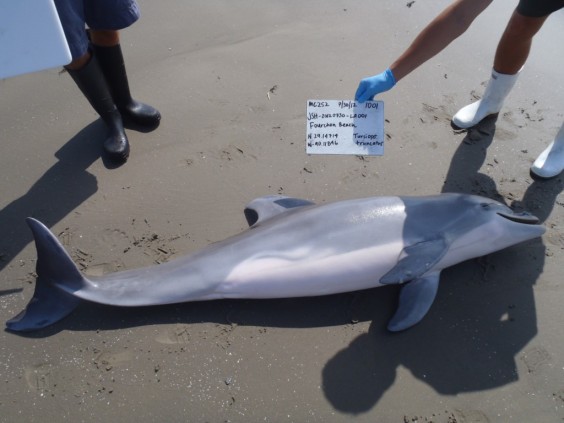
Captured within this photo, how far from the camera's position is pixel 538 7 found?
11.8ft

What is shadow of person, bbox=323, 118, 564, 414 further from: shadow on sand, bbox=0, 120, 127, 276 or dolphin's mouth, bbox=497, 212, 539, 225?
shadow on sand, bbox=0, 120, 127, 276

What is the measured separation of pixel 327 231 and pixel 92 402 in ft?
6.06

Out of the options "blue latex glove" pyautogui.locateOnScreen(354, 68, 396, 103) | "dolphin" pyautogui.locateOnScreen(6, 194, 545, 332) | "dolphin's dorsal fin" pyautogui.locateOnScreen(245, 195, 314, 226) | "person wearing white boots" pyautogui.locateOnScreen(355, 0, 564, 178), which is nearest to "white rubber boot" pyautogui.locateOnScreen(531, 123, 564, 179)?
"person wearing white boots" pyautogui.locateOnScreen(355, 0, 564, 178)

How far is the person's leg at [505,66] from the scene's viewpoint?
3.82 meters

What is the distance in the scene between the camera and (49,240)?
2.96 metres

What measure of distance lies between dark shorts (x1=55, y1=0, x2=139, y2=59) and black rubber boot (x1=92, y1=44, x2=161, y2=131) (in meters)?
0.28

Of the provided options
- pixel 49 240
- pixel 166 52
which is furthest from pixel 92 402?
pixel 166 52

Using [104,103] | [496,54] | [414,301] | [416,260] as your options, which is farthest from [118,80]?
[496,54]

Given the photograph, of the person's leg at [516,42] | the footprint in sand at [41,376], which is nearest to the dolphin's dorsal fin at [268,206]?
the footprint in sand at [41,376]

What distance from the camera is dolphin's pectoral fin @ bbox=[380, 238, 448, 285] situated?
3.08 meters

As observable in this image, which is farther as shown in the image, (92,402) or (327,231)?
(327,231)

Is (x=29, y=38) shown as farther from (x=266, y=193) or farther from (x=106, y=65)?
(x=266, y=193)

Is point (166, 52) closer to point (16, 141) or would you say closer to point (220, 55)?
point (220, 55)

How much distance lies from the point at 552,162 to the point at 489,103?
2.51 feet
